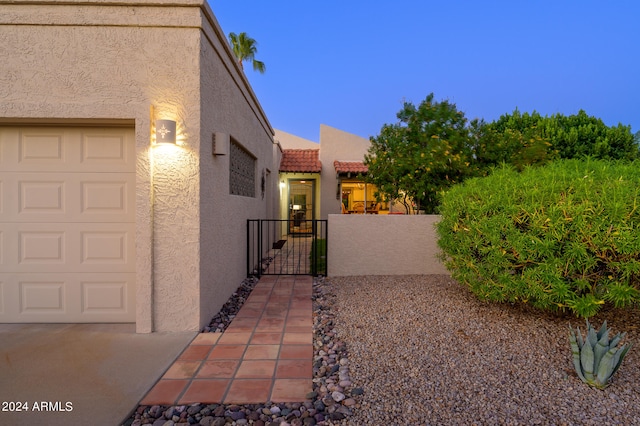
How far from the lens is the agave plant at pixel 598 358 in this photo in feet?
8.82

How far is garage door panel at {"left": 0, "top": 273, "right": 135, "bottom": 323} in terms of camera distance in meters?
4.12

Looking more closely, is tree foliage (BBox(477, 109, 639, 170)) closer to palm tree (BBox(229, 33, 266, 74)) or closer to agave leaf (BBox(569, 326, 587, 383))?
agave leaf (BBox(569, 326, 587, 383))

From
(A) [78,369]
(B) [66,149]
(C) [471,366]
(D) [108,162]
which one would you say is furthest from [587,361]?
(B) [66,149]

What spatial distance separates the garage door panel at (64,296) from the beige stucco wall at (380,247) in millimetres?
4000

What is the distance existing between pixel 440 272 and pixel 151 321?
5.54 m

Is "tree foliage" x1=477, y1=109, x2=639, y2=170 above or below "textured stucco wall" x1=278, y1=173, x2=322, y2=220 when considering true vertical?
above

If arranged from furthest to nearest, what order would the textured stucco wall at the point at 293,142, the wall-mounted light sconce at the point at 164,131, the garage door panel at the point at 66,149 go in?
the textured stucco wall at the point at 293,142 < the garage door panel at the point at 66,149 < the wall-mounted light sconce at the point at 164,131

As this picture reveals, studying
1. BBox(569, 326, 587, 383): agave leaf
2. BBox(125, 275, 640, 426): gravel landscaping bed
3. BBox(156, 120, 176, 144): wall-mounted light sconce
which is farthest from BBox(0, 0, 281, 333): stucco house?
BBox(569, 326, 587, 383): agave leaf

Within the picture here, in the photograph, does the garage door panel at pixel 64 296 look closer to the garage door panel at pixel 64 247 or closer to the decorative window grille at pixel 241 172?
the garage door panel at pixel 64 247

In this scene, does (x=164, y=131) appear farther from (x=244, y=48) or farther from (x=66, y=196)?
(x=244, y=48)

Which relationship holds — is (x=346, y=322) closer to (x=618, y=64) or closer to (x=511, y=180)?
(x=511, y=180)

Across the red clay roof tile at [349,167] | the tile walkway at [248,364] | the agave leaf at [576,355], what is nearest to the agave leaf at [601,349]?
the agave leaf at [576,355]

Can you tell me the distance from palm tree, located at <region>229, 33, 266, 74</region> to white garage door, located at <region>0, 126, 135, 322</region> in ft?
68.7

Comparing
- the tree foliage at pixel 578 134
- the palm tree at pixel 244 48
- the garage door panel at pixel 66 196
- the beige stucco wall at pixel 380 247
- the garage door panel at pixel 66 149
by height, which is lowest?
the beige stucco wall at pixel 380 247
